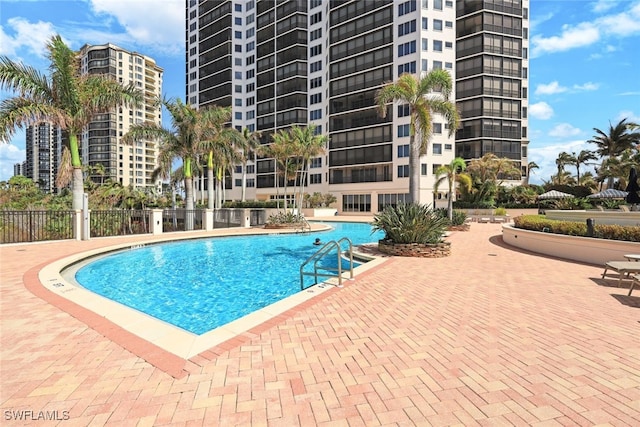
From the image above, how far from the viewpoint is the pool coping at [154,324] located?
160 inches

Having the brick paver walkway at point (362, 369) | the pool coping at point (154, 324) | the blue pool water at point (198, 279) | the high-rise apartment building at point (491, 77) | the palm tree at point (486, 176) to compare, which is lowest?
the blue pool water at point (198, 279)

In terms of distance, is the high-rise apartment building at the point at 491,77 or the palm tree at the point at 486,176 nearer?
the palm tree at the point at 486,176

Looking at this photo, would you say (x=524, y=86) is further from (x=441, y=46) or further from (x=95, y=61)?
(x=95, y=61)

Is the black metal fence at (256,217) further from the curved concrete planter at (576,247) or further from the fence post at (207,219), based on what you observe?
the curved concrete planter at (576,247)

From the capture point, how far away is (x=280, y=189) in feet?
207

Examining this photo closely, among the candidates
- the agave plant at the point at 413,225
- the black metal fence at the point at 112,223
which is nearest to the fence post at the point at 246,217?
the black metal fence at the point at 112,223

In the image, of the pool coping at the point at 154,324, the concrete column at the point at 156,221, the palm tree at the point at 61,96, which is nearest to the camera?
the pool coping at the point at 154,324

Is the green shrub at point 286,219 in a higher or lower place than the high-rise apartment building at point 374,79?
lower

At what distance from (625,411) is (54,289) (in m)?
9.92

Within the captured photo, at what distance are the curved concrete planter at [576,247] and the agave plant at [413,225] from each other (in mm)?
4299

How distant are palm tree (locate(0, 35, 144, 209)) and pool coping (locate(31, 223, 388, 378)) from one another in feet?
38.7

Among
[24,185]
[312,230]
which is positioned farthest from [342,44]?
[24,185]

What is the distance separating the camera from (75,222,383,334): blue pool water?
739cm

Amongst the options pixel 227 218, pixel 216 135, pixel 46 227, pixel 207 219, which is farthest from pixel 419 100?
pixel 46 227
